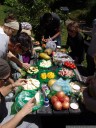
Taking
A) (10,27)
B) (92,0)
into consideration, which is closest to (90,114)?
(10,27)

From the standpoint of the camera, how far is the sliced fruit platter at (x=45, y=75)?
4315 millimetres

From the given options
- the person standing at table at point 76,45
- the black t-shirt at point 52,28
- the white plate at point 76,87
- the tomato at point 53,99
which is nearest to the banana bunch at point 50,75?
the white plate at point 76,87

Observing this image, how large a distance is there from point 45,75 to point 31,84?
410 mm

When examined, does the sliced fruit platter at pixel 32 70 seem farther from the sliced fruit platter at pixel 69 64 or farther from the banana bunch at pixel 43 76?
the sliced fruit platter at pixel 69 64

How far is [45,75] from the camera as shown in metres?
4.40

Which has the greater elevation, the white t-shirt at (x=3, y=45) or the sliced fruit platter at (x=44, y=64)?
the white t-shirt at (x=3, y=45)

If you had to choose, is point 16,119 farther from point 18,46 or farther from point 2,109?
point 18,46

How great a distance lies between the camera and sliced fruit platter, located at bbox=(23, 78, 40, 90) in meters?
3.96

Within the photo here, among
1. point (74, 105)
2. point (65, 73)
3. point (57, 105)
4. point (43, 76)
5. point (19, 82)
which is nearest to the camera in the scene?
point (57, 105)

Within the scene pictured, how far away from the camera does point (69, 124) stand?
3.81 metres

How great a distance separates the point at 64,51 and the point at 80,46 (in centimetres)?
34

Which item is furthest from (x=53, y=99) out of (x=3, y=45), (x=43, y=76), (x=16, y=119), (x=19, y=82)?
(x=3, y=45)

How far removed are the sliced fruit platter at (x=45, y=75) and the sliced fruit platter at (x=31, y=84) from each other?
0.16m

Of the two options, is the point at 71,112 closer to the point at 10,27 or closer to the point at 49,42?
the point at 10,27
